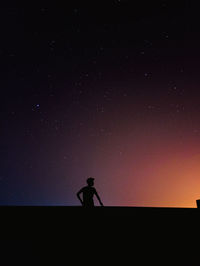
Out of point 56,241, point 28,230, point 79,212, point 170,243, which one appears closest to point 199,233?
point 170,243

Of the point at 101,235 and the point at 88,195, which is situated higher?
the point at 88,195

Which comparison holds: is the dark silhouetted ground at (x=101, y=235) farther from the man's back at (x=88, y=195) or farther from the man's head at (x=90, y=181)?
the man's head at (x=90, y=181)

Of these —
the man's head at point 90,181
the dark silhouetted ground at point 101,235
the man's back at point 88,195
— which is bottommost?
the dark silhouetted ground at point 101,235

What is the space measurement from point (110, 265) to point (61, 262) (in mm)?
908

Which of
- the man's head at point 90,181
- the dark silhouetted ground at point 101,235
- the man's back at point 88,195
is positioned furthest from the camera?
the man's head at point 90,181

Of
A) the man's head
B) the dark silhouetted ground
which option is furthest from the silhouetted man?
the dark silhouetted ground

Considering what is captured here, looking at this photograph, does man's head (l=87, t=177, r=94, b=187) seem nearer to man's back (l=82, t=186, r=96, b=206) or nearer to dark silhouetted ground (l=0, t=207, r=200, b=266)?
man's back (l=82, t=186, r=96, b=206)

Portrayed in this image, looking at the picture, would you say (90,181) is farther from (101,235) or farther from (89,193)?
(101,235)

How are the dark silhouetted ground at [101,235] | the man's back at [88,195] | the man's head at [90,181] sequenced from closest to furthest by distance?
the dark silhouetted ground at [101,235] < the man's back at [88,195] < the man's head at [90,181]


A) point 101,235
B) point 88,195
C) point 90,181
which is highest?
point 90,181

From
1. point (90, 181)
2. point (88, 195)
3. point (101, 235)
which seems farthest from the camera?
point (90, 181)

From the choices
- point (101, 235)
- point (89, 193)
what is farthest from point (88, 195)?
point (101, 235)

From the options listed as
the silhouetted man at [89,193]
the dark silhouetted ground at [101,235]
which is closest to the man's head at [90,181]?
the silhouetted man at [89,193]

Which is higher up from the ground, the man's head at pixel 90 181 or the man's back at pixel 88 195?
the man's head at pixel 90 181
